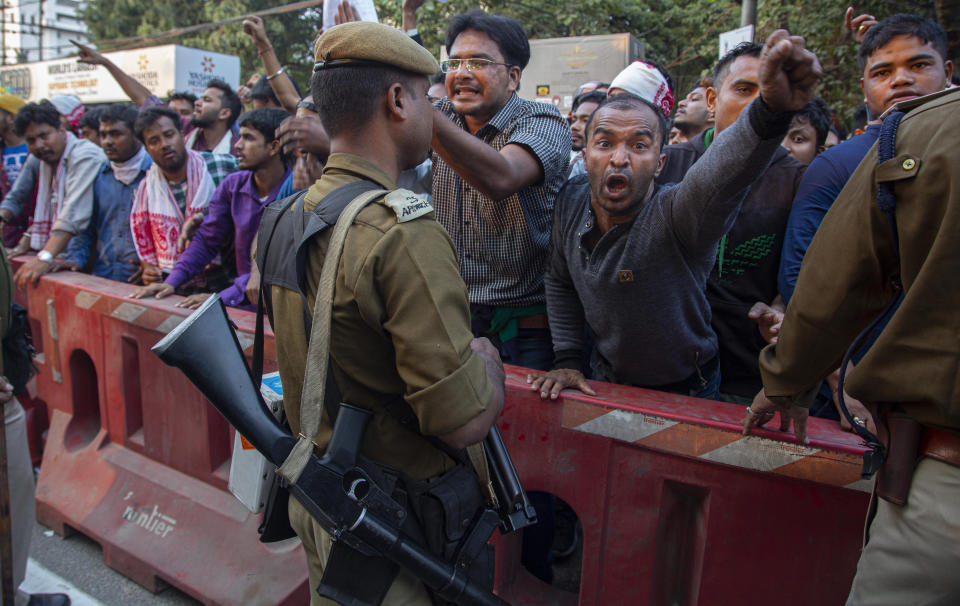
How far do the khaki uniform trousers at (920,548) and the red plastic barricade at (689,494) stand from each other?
0.49m

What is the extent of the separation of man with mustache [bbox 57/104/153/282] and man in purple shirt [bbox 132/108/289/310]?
111 centimetres

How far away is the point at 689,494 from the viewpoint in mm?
2062

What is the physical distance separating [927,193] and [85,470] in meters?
3.93

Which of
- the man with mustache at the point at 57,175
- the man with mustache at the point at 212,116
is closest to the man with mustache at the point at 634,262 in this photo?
the man with mustache at the point at 57,175

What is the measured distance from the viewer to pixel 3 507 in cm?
250

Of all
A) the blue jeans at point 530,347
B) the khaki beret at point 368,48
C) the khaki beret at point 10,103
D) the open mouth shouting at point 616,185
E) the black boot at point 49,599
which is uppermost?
the khaki beret at point 368,48

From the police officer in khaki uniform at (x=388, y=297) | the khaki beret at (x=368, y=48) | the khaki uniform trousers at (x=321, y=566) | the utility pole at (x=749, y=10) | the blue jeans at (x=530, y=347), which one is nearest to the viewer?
the police officer in khaki uniform at (x=388, y=297)

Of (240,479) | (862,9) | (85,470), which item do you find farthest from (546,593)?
(862,9)

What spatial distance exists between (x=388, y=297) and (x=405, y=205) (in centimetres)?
20

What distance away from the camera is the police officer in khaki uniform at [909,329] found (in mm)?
1170

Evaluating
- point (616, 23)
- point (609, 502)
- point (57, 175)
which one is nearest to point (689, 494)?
point (609, 502)

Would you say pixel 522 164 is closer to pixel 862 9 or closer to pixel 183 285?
pixel 183 285

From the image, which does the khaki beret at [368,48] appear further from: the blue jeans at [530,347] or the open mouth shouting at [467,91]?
the blue jeans at [530,347]

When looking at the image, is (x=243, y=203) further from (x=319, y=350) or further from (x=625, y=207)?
(x=319, y=350)
